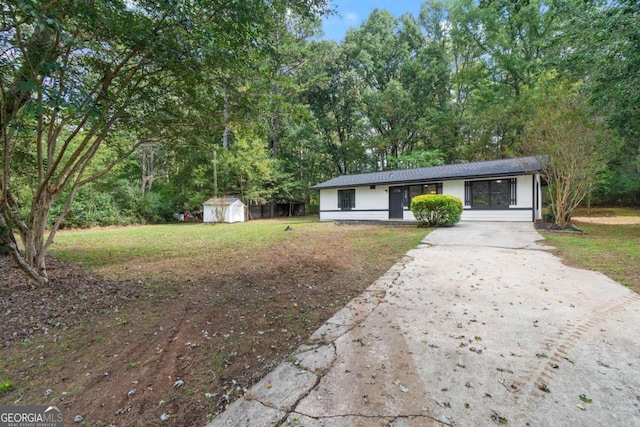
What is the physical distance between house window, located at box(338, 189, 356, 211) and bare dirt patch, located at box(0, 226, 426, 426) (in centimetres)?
1240

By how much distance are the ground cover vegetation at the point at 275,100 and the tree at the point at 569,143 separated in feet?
0.21

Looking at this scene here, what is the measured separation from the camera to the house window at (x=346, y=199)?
17.7m

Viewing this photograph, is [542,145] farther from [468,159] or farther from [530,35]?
[530,35]

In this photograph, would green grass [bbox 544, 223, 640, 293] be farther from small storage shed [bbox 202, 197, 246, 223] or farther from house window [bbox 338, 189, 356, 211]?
small storage shed [bbox 202, 197, 246, 223]

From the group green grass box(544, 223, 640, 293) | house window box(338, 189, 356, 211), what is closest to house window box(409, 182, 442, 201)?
house window box(338, 189, 356, 211)

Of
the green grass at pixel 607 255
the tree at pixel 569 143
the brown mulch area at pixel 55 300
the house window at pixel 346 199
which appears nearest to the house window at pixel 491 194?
the tree at pixel 569 143

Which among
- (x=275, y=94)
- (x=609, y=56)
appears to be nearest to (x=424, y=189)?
(x=609, y=56)

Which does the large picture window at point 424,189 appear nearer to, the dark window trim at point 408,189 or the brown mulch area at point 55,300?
the dark window trim at point 408,189

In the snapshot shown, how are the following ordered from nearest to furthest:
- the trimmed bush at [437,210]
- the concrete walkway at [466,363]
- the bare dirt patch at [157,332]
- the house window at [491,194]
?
the concrete walkway at [466,363] → the bare dirt patch at [157,332] → the trimmed bush at [437,210] → the house window at [491,194]

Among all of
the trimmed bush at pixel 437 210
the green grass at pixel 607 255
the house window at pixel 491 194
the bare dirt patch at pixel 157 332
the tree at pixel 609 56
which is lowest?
the bare dirt patch at pixel 157 332

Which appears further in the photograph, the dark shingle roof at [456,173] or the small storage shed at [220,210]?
the small storage shed at [220,210]

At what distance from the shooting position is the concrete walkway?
1.70 meters

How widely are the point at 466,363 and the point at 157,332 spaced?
2812 mm

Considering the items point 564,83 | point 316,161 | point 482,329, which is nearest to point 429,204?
point 564,83
